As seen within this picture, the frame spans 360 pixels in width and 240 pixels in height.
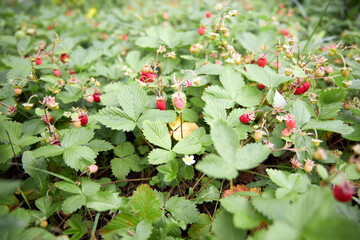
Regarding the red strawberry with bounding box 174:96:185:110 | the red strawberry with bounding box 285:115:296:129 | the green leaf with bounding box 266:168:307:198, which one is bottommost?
the green leaf with bounding box 266:168:307:198

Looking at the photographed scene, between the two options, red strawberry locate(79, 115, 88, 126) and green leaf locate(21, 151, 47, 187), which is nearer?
green leaf locate(21, 151, 47, 187)

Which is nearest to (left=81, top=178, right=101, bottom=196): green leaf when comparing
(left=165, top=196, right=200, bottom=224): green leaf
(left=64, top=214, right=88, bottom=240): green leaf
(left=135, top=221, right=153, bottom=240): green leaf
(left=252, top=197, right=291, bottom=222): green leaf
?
(left=64, top=214, right=88, bottom=240): green leaf

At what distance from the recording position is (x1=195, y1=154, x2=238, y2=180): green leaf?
116 centimetres

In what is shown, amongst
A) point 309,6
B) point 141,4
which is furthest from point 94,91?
point 309,6

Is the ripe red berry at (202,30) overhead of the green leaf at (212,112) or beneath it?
overhead

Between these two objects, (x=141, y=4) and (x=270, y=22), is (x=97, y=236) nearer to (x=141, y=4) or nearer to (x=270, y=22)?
(x=270, y=22)

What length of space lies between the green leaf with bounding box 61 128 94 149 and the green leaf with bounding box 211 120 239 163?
3.05ft

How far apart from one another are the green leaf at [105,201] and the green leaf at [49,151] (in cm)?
40

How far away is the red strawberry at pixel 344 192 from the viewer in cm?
104

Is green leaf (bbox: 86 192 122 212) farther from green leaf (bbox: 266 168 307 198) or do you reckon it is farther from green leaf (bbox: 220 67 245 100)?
green leaf (bbox: 220 67 245 100)

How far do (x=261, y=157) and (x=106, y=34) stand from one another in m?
3.62

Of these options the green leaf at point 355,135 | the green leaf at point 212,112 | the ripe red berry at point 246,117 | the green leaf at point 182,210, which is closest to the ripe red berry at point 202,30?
the green leaf at point 212,112

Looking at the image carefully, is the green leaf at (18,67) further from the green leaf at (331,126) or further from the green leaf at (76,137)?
the green leaf at (331,126)

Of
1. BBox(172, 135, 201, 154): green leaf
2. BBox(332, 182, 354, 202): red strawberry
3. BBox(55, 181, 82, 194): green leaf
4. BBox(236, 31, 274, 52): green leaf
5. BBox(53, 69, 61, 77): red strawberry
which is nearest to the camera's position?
BBox(332, 182, 354, 202): red strawberry
